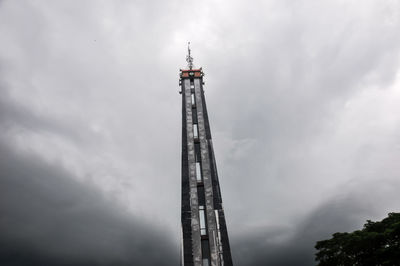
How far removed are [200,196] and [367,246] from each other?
20.7 meters

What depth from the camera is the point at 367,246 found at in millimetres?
34156

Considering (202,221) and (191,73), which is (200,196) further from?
(191,73)

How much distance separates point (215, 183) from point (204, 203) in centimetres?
309

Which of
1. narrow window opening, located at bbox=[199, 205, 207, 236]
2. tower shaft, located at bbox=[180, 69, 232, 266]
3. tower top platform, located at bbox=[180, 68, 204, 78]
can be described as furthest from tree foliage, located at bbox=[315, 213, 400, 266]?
tower top platform, located at bbox=[180, 68, 204, 78]

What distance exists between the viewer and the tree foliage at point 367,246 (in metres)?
32.0

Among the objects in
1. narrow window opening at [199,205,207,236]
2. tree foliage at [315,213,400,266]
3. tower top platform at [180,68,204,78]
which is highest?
tower top platform at [180,68,204,78]

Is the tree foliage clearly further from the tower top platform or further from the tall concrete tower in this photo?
the tower top platform

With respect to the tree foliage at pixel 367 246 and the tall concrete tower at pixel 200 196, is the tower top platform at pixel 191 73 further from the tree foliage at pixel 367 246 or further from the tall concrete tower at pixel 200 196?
the tree foliage at pixel 367 246

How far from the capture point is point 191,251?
33.7m

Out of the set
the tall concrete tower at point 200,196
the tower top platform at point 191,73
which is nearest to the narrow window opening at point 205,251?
the tall concrete tower at point 200,196

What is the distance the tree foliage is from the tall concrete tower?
45.7 ft

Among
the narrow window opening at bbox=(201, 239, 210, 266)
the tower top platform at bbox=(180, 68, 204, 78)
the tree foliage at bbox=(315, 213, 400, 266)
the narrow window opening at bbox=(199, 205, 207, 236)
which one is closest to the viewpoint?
the tree foliage at bbox=(315, 213, 400, 266)

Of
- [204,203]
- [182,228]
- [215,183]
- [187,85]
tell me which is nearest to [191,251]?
[182,228]

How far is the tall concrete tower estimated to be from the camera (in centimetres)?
3375
